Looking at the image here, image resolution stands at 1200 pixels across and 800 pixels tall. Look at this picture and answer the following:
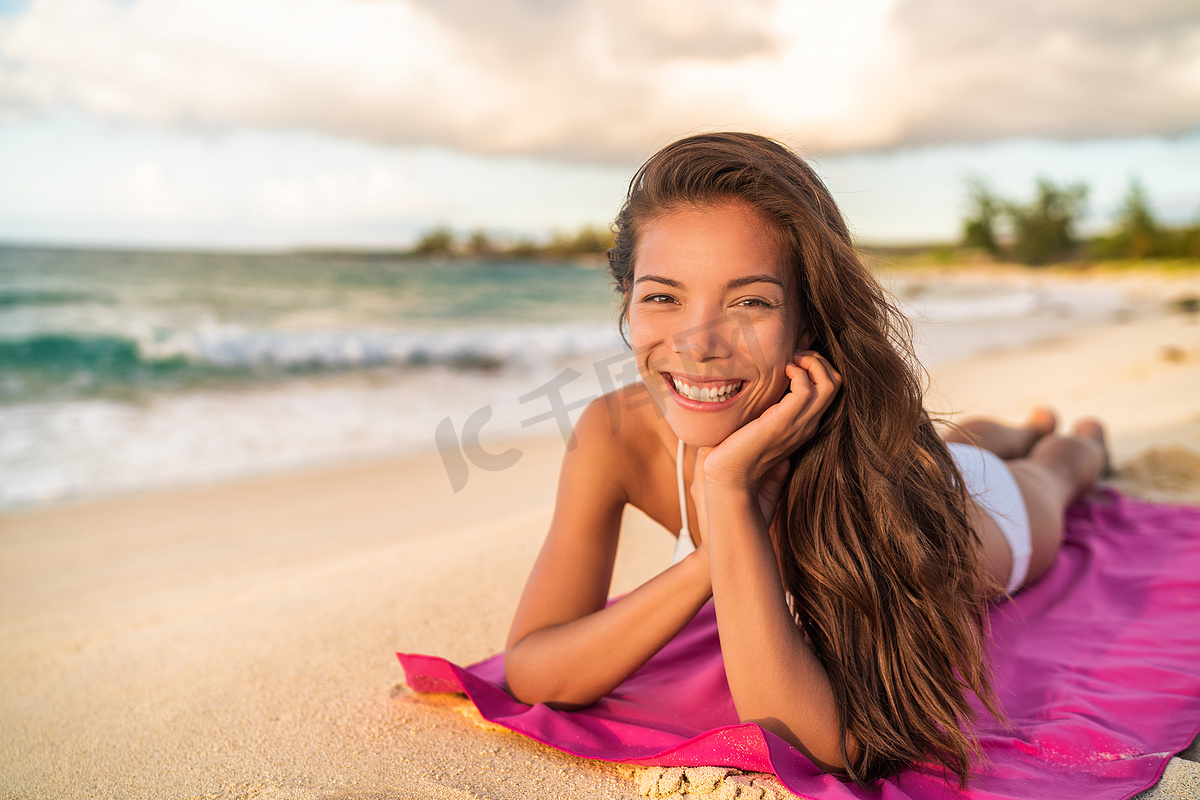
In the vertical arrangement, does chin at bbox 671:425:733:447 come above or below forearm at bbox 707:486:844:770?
above

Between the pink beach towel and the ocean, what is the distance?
1153 mm

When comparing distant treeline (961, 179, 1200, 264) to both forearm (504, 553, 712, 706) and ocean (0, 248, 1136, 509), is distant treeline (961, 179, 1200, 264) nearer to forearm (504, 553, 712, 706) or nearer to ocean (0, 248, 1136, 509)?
ocean (0, 248, 1136, 509)

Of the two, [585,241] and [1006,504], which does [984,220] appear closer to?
[585,241]

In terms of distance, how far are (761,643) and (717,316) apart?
855 mm

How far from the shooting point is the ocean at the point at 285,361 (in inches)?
270

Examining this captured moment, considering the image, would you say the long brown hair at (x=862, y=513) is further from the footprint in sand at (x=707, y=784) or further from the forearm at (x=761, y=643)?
the footprint in sand at (x=707, y=784)

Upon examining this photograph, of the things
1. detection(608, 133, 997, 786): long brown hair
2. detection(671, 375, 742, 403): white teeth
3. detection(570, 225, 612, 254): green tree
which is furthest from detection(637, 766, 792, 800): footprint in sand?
detection(570, 225, 612, 254): green tree

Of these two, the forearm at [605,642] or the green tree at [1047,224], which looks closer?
the forearm at [605,642]

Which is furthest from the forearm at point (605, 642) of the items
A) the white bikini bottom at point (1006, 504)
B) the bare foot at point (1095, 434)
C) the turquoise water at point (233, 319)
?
the bare foot at point (1095, 434)

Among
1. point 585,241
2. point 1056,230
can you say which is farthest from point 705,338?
point 1056,230

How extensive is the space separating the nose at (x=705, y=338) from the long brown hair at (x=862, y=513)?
0.27 metres

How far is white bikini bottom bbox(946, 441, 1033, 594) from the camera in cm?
304

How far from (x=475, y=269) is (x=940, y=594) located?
117ft

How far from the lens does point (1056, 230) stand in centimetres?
4353
